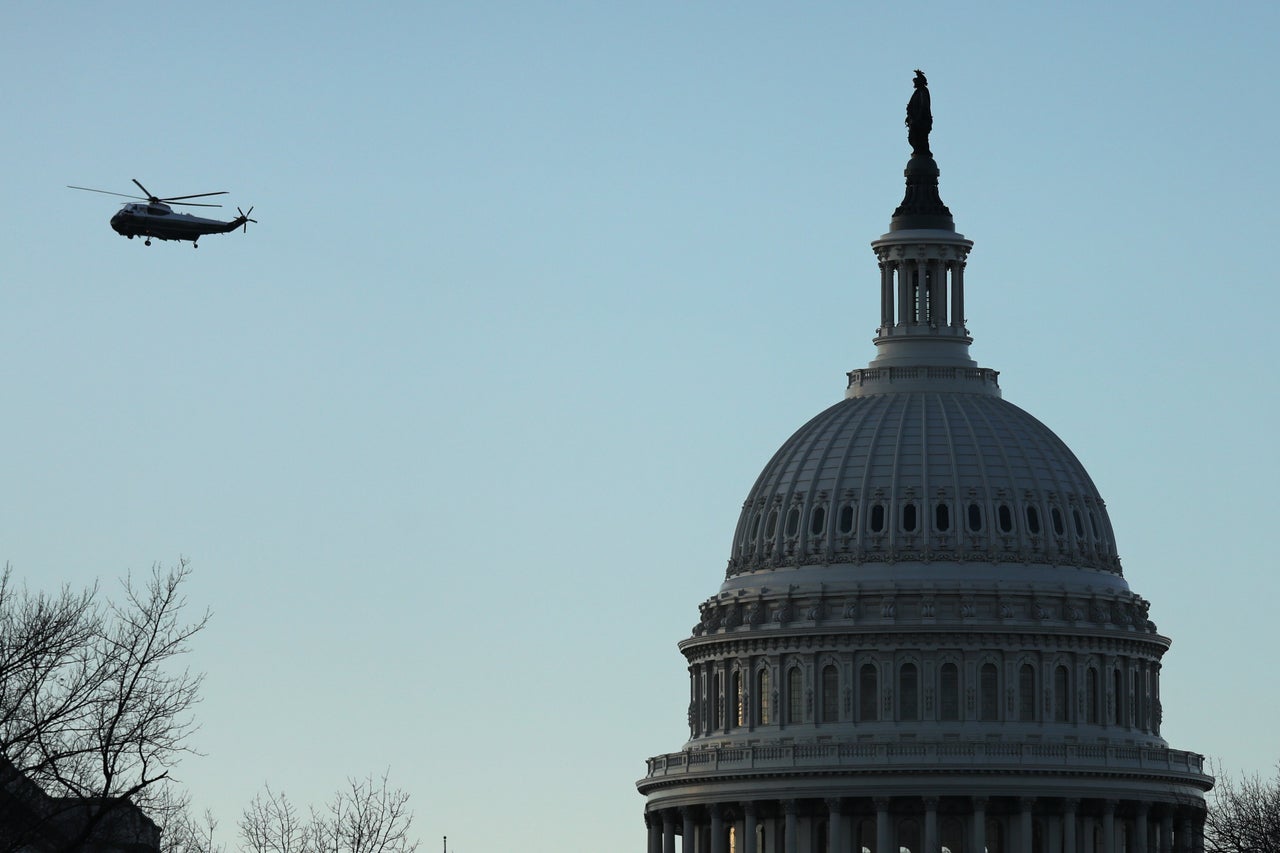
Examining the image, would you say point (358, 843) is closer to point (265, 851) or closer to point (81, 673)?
point (265, 851)

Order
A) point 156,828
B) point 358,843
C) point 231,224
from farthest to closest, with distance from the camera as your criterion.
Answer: point 358,843, point 231,224, point 156,828

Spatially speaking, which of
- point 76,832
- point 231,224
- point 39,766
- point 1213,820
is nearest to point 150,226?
point 231,224

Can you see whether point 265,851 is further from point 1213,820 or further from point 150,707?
point 1213,820

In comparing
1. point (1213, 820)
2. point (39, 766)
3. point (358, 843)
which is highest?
point (1213, 820)

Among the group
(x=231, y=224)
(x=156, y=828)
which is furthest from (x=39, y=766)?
(x=231, y=224)

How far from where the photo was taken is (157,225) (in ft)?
422

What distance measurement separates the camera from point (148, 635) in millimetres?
108562

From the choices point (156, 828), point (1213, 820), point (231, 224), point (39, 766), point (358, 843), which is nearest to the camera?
point (39, 766)

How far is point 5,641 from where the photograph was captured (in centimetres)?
10800

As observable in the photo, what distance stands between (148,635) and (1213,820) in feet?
262

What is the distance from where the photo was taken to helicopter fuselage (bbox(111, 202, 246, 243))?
128 meters

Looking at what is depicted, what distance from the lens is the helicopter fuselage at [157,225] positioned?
5027 inches

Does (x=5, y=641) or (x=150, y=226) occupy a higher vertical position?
(x=150, y=226)

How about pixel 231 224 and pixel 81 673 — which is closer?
pixel 81 673
